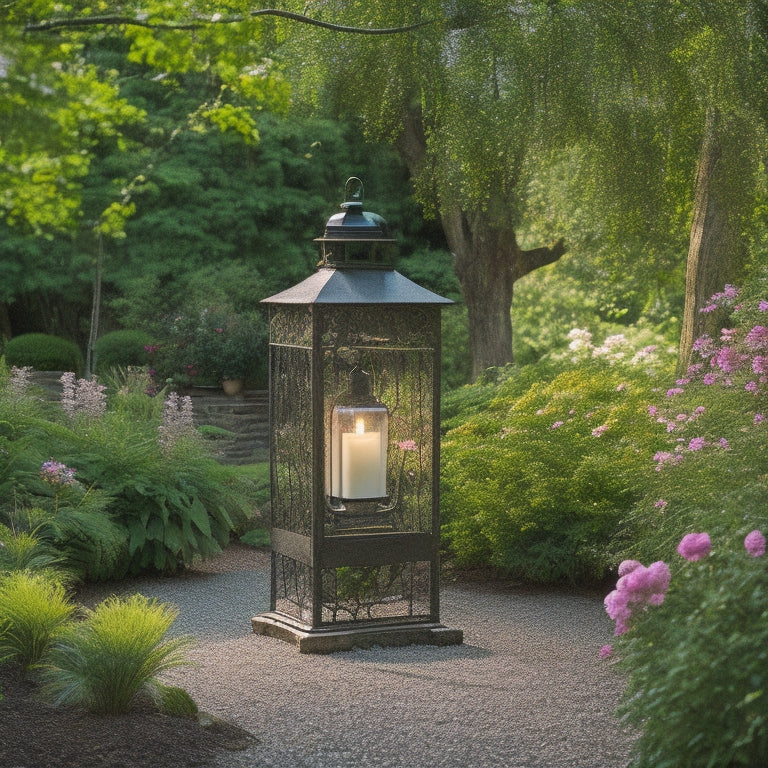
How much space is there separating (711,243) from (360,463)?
13.8ft

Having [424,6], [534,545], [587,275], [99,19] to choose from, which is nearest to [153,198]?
[587,275]

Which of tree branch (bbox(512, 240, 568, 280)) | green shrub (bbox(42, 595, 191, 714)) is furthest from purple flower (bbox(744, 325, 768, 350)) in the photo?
tree branch (bbox(512, 240, 568, 280))

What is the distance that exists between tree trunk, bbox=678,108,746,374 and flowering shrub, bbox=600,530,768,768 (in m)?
5.06

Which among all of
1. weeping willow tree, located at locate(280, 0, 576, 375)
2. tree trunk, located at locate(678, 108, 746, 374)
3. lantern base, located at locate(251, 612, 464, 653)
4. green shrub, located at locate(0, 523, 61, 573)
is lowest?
lantern base, located at locate(251, 612, 464, 653)

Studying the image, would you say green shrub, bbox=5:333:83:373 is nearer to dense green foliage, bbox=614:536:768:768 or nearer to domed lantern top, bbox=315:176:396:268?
domed lantern top, bbox=315:176:396:268

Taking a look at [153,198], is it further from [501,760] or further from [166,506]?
[501,760]

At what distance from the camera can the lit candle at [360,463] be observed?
4.85m

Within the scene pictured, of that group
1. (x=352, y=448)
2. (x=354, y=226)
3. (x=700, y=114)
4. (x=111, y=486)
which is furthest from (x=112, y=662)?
(x=700, y=114)

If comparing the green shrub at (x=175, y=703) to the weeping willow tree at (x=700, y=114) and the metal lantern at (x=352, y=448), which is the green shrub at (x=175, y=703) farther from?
the weeping willow tree at (x=700, y=114)

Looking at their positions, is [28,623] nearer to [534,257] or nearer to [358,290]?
[358,290]

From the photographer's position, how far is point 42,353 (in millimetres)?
14352

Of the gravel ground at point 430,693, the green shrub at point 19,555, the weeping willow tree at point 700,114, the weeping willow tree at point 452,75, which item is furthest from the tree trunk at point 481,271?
the green shrub at point 19,555

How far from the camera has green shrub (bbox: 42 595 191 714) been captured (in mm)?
3520

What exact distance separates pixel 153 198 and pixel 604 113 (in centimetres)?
800
